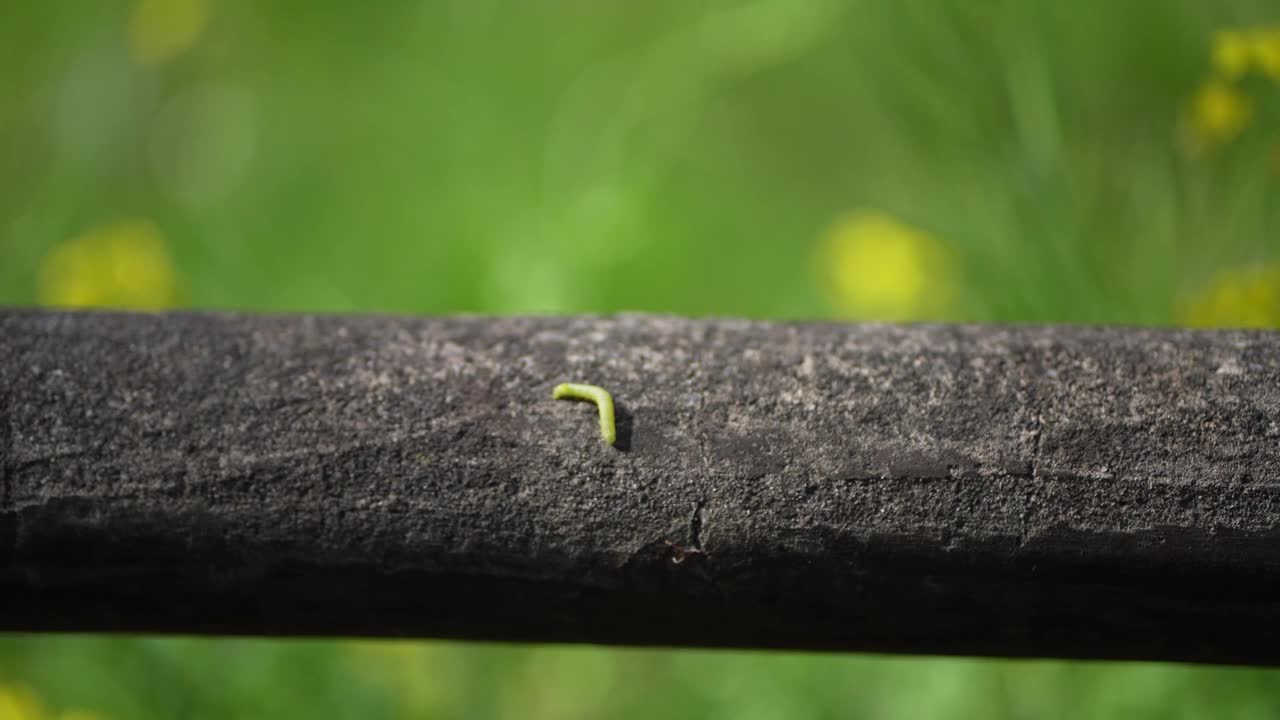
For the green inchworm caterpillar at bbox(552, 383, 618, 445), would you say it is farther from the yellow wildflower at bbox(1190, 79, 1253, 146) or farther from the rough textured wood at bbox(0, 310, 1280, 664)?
the yellow wildflower at bbox(1190, 79, 1253, 146)

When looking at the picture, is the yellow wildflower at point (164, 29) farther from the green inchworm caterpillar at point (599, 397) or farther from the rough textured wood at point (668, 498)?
the green inchworm caterpillar at point (599, 397)

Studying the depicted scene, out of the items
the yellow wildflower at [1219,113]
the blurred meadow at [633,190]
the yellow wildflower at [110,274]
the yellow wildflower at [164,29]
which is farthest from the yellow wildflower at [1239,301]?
the yellow wildflower at [164,29]

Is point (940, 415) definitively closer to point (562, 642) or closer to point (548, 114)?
point (562, 642)

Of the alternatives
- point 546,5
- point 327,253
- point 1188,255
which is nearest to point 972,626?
point 1188,255

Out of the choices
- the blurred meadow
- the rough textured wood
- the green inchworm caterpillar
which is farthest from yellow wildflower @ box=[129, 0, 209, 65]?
the green inchworm caterpillar

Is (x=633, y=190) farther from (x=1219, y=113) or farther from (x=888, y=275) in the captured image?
(x=1219, y=113)

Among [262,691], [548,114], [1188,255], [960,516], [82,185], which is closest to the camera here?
[960,516]
